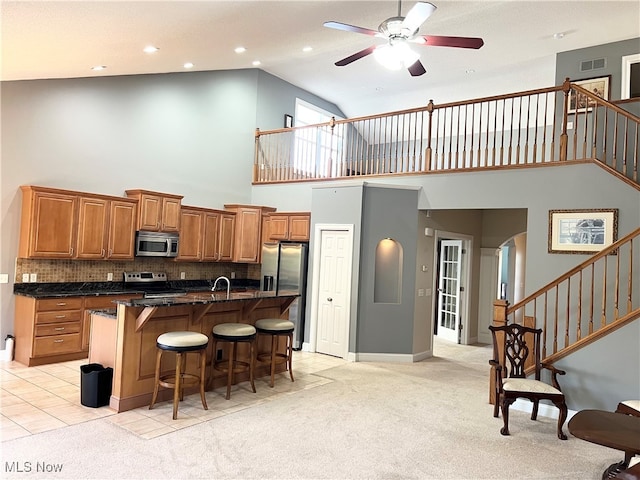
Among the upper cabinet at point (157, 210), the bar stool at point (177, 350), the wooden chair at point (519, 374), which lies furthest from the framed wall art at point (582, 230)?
the upper cabinet at point (157, 210)

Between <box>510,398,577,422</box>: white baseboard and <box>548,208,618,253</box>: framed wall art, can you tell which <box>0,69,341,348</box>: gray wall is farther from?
<box>510,398,577,422</box>: white baseboard

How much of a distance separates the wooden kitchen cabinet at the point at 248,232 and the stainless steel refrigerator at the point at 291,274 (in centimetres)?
73

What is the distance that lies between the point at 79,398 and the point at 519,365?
14.8ft

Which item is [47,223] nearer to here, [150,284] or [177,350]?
[150,284]

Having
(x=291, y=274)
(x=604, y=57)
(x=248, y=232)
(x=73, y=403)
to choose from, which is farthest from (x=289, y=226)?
(x=604, y=57)

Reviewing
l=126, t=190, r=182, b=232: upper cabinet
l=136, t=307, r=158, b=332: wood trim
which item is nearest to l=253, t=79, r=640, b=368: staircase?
l=126, t=190, r=182, b=232: upper cabinet

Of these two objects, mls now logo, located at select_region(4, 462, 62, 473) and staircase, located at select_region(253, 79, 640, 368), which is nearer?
mls now logo, located at select_region(4, 462, 62, 473)

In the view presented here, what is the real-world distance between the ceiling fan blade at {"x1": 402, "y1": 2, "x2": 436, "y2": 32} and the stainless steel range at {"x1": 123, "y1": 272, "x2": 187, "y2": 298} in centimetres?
503

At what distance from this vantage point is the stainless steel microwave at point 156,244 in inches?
273

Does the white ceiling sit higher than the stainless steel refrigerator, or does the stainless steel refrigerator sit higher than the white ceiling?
the white ceiling

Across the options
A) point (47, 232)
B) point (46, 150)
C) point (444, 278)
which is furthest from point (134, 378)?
point (444, 278)

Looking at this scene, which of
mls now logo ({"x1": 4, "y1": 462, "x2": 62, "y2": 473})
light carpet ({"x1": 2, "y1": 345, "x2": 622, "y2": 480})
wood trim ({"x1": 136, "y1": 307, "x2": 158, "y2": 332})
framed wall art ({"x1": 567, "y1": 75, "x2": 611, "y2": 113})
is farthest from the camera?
framed wall art ({"x1": 567, "y1": 75, "x2": 611, "y2": 113})

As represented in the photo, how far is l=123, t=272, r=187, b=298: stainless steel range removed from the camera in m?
7.12

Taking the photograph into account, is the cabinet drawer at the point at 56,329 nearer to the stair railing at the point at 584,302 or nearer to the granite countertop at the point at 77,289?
the granite countertop at the point at 77,289
